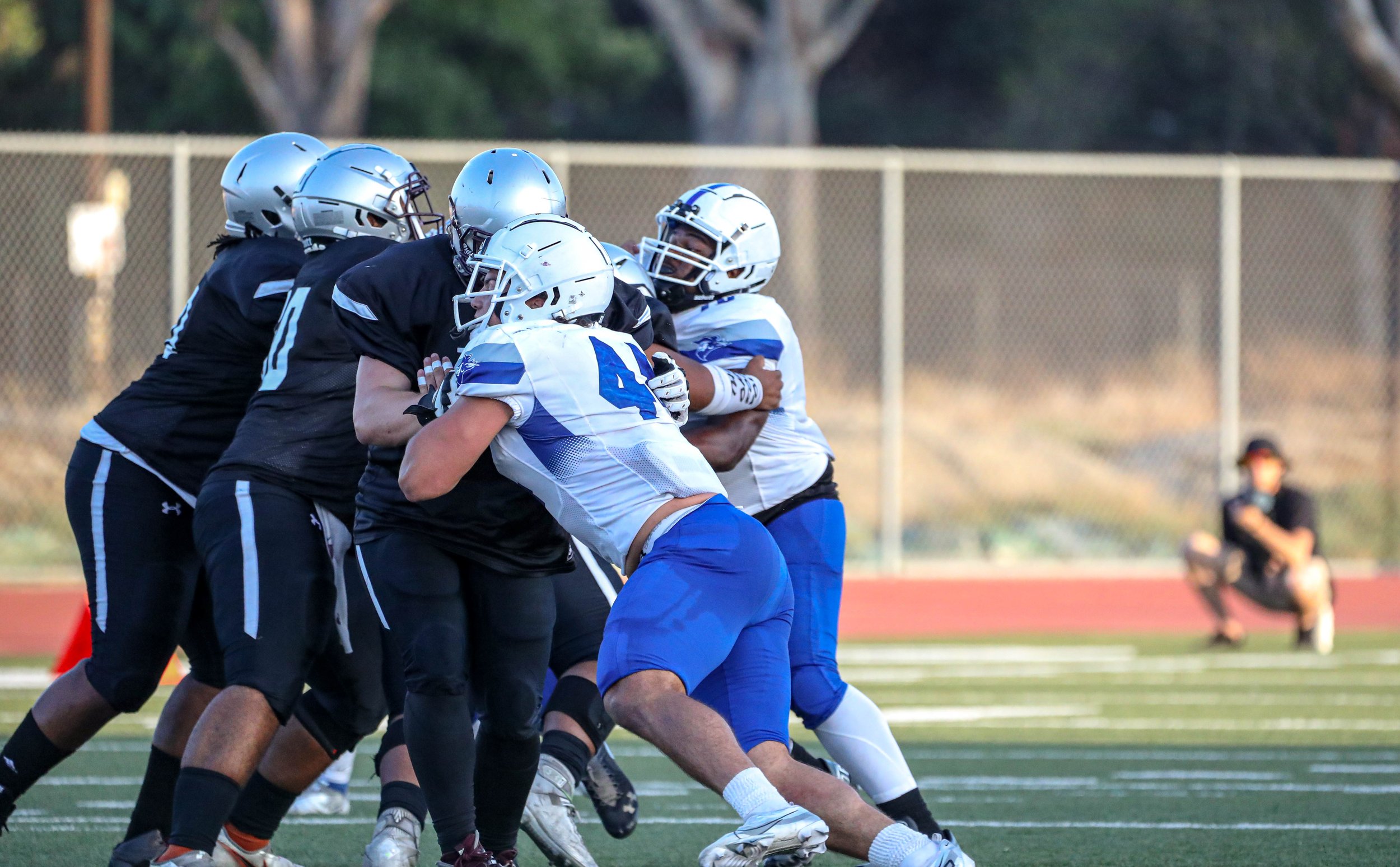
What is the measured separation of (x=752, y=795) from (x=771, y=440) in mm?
1586

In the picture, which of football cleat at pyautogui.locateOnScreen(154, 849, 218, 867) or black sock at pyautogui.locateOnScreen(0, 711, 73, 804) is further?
black sock at pyautogui.locateOnScreen(0, 711, 73, 804)

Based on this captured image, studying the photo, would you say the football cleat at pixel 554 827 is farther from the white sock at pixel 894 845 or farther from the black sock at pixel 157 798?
the white sock at pixel 894 845

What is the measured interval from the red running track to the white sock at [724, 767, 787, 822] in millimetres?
8185

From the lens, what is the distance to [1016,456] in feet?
48.3

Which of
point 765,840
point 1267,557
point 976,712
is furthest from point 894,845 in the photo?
point 1267,557

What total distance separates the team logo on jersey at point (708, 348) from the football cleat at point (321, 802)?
75.6 inches

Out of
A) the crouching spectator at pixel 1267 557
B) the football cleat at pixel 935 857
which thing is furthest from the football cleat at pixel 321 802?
the crouching spectator at pixel 1267 557

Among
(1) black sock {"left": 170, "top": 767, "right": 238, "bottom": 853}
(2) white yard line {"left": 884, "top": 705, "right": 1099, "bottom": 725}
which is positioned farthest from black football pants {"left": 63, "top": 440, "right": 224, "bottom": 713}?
(2) white yard line {"left": 884, "top": 705, "right": 1099, "bottom": 725}

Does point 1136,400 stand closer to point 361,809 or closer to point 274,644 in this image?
point 361,809

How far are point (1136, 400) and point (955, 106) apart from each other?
13.2m

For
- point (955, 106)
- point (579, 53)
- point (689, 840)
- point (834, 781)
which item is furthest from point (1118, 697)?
point (955, 106)

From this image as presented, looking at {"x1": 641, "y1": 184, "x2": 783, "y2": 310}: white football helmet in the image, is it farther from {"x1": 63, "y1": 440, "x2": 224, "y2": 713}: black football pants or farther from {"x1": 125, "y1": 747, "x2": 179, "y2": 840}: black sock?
{"x1": 125, "y1": 747, "x2": 179, "y2": 840}: black sock

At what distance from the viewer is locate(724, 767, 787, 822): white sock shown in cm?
383

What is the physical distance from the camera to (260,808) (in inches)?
190
